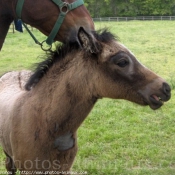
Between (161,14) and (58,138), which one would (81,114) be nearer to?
(58,138)

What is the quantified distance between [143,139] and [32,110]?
2673 millimetres

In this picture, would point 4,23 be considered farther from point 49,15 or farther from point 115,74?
point 115,74

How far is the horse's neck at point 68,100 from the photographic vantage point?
242 cm

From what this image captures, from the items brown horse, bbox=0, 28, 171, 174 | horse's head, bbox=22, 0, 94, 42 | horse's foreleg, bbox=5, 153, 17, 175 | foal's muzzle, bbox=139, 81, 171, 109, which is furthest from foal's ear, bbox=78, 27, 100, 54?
horse's foreleg, bbox=5, 153, 17, 175

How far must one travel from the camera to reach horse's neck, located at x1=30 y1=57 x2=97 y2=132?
2.42 metres

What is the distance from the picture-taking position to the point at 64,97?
2471 millimetres

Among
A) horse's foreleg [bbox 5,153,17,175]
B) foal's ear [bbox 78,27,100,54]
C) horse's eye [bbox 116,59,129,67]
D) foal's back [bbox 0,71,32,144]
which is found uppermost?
foal's ear [bbox 78,27,100,54]

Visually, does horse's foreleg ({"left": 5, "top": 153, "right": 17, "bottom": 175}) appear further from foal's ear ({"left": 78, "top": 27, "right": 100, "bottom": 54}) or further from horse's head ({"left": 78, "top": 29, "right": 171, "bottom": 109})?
foal's ear ({"left": 78, "top": 27, "right": 100, "bottom": 54})

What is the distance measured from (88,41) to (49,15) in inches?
15.8

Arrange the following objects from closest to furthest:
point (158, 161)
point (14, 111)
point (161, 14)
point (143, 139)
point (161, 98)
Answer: point (161, 98)
point (14, 111)
point (158, 161)
point (143, 139)
point (161, 14)

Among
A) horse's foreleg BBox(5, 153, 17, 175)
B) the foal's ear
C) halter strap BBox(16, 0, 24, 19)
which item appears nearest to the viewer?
the foal's ear

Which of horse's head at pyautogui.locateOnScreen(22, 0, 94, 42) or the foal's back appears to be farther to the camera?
the foal's back

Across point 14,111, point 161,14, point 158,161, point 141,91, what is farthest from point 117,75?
point 161,14

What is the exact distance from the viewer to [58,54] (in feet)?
8.58
